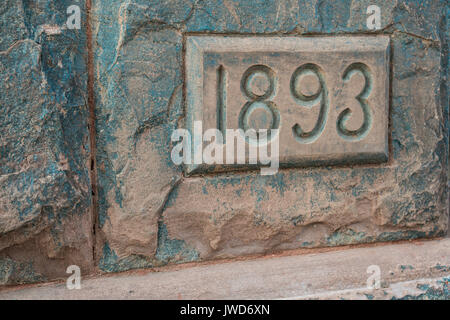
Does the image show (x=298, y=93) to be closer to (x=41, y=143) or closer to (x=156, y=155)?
(x=156, y=155)

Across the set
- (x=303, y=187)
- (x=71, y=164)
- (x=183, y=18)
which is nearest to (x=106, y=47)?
(x=183, y=18)

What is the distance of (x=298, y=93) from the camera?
5.45ft

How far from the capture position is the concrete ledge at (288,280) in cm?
150

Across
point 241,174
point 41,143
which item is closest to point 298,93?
point 241,174

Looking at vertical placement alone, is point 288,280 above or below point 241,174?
below

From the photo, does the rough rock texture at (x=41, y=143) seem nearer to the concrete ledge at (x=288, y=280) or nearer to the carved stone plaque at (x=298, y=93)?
the concrete ledge at (x=288, y=280)

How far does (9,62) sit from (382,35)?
1140 mm

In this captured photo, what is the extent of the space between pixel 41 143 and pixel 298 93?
2.54 feet

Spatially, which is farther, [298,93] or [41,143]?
[298,93]

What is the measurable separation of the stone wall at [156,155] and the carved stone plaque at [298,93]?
41 mm

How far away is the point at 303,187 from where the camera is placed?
1.71 m

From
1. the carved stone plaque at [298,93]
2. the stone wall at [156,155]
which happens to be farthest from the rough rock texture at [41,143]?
the carved stone plaque at [298,93]

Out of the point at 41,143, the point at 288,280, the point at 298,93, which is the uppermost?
the point at 298,93

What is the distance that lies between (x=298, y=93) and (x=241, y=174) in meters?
0.31
